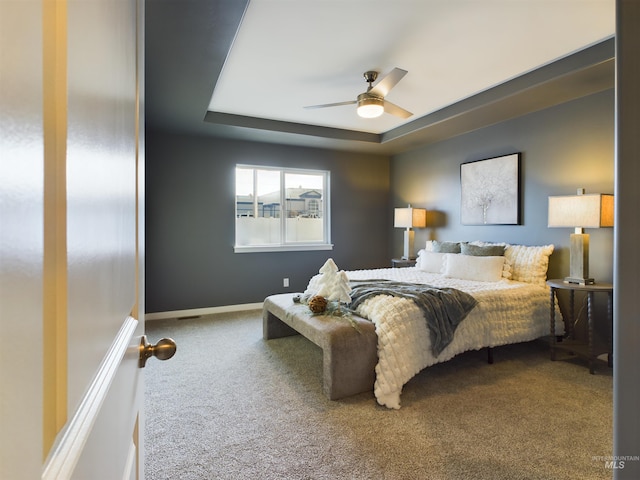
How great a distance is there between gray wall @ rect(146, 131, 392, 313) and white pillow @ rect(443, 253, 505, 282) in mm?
2005

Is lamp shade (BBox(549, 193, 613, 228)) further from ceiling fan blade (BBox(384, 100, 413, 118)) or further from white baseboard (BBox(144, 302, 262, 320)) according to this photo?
white baseboard (BBox(144, 302, 262, 320))

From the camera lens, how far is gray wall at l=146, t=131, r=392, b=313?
4.25m

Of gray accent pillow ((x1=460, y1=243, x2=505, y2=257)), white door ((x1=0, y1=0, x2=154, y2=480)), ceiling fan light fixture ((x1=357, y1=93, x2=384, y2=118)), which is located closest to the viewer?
white door ((x1=0, y1=0, x2=154, y2=480))

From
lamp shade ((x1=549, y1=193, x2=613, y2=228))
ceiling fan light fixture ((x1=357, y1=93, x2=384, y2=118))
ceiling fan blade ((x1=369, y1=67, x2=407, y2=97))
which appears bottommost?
lamp shade ((x1=549, y1=193, x2=613, y2=228))

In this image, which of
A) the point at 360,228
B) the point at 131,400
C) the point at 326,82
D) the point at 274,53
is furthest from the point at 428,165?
the point at 131,400

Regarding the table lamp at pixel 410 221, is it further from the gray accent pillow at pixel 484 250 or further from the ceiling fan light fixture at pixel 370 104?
the ceiling fan light fixture at pixel 370 104

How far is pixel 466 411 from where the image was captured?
2133 mm

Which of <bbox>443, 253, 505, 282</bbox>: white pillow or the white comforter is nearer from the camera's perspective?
the white comforter

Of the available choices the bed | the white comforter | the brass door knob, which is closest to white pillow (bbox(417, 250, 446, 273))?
the bed

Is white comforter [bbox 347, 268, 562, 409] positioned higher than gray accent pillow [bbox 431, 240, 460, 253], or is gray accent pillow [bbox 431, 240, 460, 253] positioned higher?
gray accent pillow [bbox 431, 240, 460, 253]

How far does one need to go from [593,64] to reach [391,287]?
221cm

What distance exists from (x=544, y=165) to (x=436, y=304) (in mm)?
2080

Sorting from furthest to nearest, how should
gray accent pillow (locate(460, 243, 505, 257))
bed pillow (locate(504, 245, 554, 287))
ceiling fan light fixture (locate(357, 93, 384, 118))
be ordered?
gray accent pillow (locate(460, 243, 505, 257))
bed pillow (locate(504, 245, 554, 287))
ceiling fan light fixture (locate(357, 93, 384, 118))

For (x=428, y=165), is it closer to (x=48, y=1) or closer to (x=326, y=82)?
(x=326, y=82)
